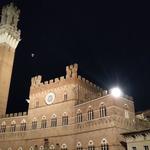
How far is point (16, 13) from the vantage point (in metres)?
57.6

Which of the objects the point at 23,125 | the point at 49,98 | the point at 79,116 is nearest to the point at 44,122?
the point at 49,98

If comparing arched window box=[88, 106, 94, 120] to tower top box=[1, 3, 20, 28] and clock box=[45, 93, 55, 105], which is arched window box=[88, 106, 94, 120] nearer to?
clock box=[45, 93, 55, 105]

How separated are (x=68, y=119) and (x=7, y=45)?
25.6m

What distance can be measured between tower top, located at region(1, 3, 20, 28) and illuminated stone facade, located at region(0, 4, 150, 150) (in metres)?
16.0

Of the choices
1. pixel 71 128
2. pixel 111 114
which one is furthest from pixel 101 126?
pixel 71 128

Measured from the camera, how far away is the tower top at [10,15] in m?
54.7

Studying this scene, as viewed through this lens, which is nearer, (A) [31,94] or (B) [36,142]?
(B) [36,142]

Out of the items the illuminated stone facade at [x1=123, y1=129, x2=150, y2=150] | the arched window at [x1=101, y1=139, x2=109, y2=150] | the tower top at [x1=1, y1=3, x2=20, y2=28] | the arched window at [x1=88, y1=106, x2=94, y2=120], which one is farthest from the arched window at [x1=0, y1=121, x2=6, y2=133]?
the illuminated stone facade at [x1=123, y1=129, x2=150, y2=150]

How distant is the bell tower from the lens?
47.6 meters

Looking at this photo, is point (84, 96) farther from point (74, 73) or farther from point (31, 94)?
point (31, 94)

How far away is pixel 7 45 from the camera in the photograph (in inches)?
2024

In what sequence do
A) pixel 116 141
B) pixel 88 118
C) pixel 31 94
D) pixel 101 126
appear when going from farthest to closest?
pixel 31 94
pixel 88 118
pixel 101 126
pixel 116 141

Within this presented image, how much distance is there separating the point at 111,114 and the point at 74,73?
36.0ft

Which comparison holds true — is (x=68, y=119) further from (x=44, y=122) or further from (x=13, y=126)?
(x=13, y=126)
